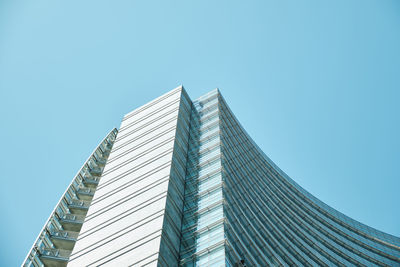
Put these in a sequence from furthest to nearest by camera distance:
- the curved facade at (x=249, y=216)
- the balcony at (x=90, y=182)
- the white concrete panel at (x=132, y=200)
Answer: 1. the balcony at (x=90, y=182)
2. the white concrete panel at (x=132, y=200)
3. the curved facade at (x=249, y=216)

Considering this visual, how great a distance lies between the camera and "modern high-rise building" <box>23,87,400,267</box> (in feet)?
104

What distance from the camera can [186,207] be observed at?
120ft

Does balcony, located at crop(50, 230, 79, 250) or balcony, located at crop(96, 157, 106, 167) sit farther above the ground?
balcony, located at crop(96, 157, 106, 167)

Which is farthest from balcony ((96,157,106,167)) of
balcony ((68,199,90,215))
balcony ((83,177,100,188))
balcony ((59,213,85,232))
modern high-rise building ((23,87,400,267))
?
balcony ((59,213,85,232))

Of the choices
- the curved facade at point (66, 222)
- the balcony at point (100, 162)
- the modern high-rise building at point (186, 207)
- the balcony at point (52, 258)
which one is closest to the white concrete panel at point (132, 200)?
the modern high-rise building at point (186, 207)

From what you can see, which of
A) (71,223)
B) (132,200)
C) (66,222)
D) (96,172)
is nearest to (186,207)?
(132,200)

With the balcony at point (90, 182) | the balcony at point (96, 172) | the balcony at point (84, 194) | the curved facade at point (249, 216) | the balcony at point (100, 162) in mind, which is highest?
the balcony at point (100, 162)

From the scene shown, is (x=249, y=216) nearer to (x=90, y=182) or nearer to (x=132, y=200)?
(x=132, y=200)

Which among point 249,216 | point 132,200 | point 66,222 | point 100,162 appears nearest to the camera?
point 132,200

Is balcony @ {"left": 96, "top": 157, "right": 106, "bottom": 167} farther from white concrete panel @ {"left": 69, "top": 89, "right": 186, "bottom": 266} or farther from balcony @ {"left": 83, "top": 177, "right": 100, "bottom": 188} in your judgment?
balcony @ {"left": 83, "top": 177, "right": 100, "bottom": 188}

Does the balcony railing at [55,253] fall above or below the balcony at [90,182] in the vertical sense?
below

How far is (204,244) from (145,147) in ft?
56.2

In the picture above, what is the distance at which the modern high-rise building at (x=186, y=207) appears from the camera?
31609 mm

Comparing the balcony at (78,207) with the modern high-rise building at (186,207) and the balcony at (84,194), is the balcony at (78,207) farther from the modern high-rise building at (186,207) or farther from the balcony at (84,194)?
the balcony at (84,194)
